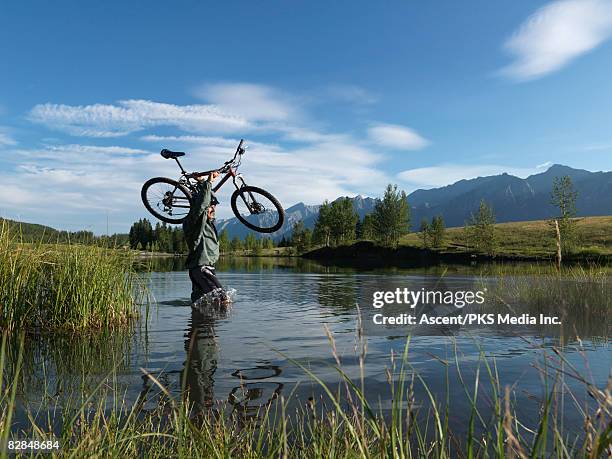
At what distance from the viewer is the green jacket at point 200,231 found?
1274 cm

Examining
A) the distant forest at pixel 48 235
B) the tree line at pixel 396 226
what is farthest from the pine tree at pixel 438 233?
the distant forest at pixel 48 235

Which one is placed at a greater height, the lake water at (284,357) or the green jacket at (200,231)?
the green jacket at (200,231)

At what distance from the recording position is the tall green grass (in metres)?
9.05

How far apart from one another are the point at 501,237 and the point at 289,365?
268 feet

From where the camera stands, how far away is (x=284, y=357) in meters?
4.11

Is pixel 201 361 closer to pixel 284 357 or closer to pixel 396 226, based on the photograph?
pixel 284 357

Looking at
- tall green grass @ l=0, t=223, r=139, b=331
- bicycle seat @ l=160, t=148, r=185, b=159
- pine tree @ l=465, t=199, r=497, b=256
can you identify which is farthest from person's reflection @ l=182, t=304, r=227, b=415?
pine tree @ l=465, t=199, r=497, b=256

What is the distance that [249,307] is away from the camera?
49.1 feet

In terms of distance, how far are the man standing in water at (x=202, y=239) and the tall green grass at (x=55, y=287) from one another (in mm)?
2911

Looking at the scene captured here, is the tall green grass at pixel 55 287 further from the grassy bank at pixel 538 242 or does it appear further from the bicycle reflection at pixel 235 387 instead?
the grassy bank at pixel 538 242

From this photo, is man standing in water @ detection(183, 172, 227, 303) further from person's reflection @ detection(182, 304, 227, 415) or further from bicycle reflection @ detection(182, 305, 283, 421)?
bicycle reflection @ detection(182, 305, 283, 421)

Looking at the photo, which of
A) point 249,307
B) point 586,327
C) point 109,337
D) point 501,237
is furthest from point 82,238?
point 501,237

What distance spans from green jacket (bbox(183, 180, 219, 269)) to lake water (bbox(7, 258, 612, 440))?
1612mm

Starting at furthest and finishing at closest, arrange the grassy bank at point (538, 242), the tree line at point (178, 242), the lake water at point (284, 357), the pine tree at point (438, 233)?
the tree line at point (178, 242)
the pine tree at point (438, 233)
the grassy bank at point (538, 242)
the lake water at point (284, 357)
